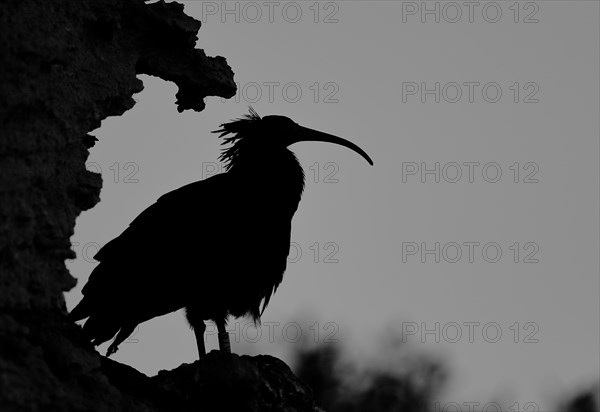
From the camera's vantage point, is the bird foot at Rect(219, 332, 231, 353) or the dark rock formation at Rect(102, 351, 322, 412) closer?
the dark rock formation at Rect(102, 351, 322, 412)

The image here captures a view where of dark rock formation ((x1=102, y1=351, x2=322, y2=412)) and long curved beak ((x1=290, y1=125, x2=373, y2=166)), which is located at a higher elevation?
long curved beak ((x1=290, y1=125, x2=373, y2=166))

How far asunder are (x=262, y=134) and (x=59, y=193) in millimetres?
3281

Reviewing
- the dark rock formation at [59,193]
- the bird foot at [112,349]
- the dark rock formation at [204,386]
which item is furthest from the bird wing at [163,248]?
the dark rock formation at [204,386]

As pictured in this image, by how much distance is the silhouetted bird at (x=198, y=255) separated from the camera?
7879mm

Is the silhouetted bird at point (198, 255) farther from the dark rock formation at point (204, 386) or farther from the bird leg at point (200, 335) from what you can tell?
the dark rock formation at point (204, 386)

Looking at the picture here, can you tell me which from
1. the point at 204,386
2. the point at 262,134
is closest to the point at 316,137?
the point at 262,134

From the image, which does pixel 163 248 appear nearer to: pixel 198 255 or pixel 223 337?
pixel 198 255

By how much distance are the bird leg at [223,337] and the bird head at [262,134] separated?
1093 mm

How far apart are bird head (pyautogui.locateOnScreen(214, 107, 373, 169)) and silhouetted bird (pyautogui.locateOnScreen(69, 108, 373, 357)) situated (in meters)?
0.30

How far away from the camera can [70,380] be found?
5.20m

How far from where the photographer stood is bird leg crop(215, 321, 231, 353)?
7.75 meters

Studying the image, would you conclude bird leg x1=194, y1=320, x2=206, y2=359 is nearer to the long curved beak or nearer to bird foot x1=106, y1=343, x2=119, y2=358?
bird foot x1=106, y1=343, x2=119, y2=358

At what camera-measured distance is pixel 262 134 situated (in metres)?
8.58

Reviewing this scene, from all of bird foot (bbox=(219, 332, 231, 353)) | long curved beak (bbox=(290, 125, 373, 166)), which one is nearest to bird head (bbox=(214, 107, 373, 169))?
long curved beak (bbox=(290, 125, 373, 166))
